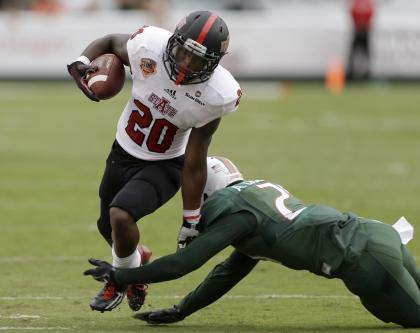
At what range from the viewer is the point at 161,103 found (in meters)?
6.57

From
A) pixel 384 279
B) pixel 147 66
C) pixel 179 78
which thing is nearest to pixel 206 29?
pixel 179 78

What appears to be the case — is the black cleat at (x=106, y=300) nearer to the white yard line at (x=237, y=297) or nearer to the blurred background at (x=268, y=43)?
the white yard line at (x=237, y=297)

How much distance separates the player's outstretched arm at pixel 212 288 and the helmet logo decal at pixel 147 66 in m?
1.13

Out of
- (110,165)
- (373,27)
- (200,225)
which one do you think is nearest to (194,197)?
(200,225)

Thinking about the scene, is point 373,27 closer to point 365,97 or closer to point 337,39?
point 337,39

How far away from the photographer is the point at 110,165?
22.4ft

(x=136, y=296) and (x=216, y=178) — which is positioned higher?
(x=216, y=178)

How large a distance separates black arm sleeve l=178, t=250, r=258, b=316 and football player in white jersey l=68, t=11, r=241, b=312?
0.25m

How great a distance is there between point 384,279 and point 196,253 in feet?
3.11

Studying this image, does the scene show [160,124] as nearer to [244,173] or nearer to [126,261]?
[126,261]

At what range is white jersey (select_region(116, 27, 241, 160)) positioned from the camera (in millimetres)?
6477

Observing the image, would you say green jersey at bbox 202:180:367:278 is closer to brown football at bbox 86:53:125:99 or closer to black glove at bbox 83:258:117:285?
black glove at bbox 83:258:117:285

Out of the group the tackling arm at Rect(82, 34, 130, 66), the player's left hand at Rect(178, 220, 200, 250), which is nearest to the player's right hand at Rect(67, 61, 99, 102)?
the tackling arm at Rect(82, 34, 130, 66)

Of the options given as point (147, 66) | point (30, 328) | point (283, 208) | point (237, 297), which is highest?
point (147, 66)
